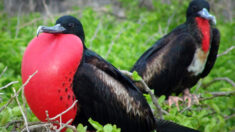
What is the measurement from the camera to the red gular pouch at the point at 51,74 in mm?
2119

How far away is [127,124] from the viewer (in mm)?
2523

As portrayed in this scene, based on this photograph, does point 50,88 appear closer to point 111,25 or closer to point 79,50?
point 79,50

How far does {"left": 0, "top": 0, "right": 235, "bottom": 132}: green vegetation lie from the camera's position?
107 inches

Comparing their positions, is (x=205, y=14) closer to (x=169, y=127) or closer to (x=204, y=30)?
(x=204, y=30)

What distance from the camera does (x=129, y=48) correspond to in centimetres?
414

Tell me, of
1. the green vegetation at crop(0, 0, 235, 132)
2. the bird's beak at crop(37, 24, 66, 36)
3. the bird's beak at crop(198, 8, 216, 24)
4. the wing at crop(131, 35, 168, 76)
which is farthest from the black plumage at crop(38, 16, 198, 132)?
the bird's beak at crop(198, 8, 216, 24)

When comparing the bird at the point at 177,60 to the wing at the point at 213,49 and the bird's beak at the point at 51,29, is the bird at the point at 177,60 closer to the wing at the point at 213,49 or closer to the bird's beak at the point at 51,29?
the wing at the point at 213,49

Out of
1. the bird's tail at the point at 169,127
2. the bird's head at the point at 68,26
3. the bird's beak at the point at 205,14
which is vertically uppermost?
the bird's head at the point at 68,26

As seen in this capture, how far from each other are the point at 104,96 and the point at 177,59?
5.23 feet

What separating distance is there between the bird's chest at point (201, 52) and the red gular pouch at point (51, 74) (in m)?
1.83

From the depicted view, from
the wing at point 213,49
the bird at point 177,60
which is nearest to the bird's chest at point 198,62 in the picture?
the bird at point 177,60

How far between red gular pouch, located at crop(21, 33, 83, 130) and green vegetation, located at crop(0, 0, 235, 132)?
16cm

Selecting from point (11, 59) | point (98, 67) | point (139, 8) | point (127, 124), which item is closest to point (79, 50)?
point (98, 67)

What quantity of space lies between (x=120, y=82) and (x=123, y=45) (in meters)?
1.74
